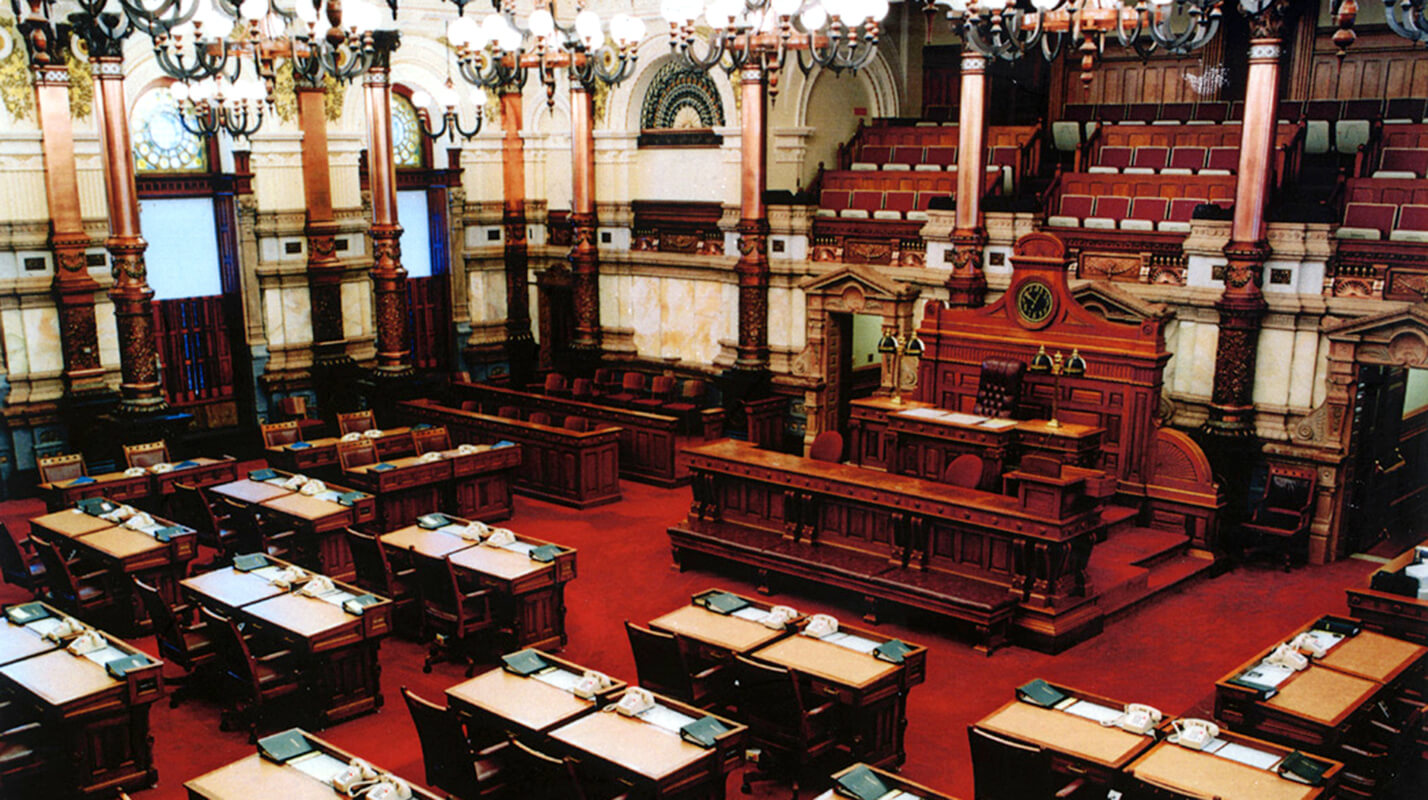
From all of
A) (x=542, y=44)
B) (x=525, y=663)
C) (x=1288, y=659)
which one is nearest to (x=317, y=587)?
(x=525, y=663)

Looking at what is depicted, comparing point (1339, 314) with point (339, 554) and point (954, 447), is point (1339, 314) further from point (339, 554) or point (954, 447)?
point (339, 554)

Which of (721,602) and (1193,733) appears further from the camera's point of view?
(721,602)

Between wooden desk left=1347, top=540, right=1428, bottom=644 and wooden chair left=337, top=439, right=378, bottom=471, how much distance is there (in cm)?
843

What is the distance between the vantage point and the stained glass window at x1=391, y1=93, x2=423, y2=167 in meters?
15.8

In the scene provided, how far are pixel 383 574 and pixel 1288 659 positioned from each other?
19.0 ft

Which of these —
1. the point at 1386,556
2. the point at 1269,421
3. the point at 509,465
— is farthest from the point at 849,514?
the point at 1386,556

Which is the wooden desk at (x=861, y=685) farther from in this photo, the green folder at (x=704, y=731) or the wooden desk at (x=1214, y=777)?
the wooden desk at (x=1214, y=777)

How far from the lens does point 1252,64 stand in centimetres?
1041

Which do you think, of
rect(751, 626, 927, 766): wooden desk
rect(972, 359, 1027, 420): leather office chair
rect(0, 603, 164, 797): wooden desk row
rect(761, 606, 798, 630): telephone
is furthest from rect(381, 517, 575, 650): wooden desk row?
rect(972, 359, 1027, 420): leather office chair

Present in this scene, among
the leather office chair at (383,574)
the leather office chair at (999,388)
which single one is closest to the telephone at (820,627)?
the leather office chair at (383,574)

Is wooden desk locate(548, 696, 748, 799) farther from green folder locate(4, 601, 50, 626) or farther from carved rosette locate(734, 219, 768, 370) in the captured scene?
carved rosette locate(734, 219, 768, 370)

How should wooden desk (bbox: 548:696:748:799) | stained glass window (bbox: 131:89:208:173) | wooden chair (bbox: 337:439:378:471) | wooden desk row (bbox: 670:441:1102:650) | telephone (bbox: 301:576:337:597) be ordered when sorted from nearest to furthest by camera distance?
1. wooden desk (bbox: 548:696:748:799)
2. telephone (bbox: 301:576:337:597)
3. wooden desk row (bbox: 670:441:1102:650)
4. wooden chair (bbox: 337:439:378:471)
5. stained glass window (bbox: 131:89:208:173)

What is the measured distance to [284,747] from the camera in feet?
17.8

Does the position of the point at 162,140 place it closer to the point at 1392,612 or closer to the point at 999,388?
the point at 999,388
